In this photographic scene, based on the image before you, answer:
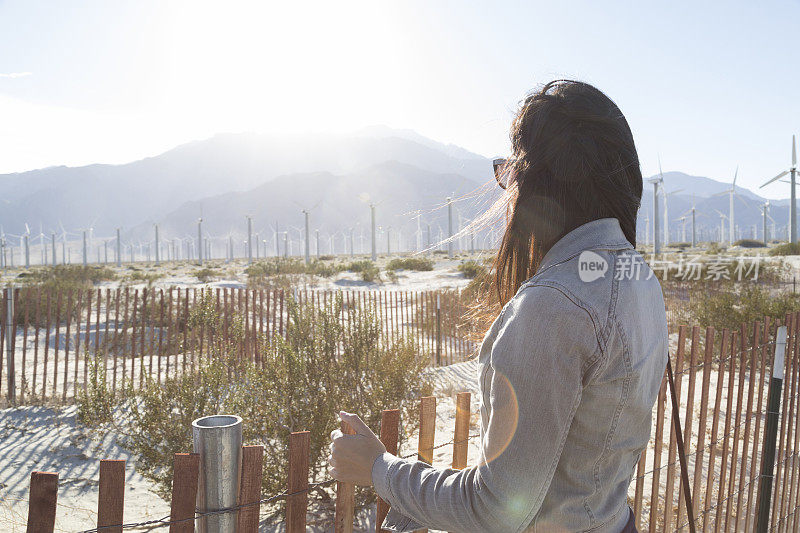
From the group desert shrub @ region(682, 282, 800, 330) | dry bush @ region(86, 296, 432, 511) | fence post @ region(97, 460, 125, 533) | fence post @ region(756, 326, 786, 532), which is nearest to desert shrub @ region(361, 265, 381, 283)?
desert shrub @ region(682, 282, 800, 330)

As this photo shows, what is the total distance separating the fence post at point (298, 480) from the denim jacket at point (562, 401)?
0.41m

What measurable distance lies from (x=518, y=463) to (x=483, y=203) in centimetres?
84

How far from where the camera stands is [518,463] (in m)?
1.01

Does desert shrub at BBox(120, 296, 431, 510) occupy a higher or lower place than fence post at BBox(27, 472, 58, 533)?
lower

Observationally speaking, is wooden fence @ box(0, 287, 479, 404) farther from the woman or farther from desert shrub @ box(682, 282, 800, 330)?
desert shrub @ box(682, 282, 800, 330)

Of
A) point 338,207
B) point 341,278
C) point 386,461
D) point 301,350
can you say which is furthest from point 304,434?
point 338,207

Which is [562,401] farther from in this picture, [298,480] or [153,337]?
[153,337]

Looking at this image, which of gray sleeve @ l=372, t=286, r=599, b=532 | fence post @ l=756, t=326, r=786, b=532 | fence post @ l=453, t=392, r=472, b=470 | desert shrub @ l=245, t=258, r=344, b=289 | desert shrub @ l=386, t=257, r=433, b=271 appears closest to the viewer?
gray sleeve @ l=372, t=286, r=599, b=532

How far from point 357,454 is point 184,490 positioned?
48 centimetres

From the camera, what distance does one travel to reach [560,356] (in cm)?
96

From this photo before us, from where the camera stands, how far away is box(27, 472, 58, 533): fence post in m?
1.26

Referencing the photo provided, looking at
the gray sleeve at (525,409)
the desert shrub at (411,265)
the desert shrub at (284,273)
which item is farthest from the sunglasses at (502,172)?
the desert shrub at (411,265)

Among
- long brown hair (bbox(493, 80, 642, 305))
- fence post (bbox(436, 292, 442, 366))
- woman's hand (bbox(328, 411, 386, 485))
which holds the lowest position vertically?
fence post (bbox(436, 292, 442, 366))

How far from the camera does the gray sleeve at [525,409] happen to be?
965 millimetres
